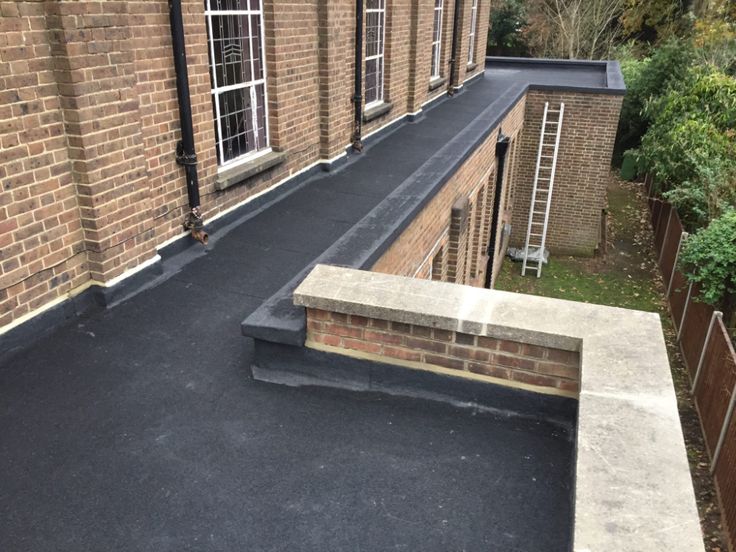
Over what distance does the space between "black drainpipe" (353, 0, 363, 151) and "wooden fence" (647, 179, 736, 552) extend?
20.9 ft

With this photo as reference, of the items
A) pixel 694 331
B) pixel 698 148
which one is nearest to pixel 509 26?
pixel 698 148

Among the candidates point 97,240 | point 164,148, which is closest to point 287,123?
point 164,148

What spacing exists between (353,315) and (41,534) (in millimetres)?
1851

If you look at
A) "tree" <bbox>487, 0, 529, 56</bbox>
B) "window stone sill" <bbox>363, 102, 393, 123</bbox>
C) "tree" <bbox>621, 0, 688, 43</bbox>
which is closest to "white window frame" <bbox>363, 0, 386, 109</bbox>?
"window stone sill" <bbox>363, 102, 393, 123</bbox>

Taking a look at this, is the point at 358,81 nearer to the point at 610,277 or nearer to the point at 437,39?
the point at 437,39

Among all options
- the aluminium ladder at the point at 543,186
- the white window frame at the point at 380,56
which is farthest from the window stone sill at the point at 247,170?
the aluminium ladder at the point at 543,186

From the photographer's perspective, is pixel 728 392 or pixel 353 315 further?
pixel 728 392

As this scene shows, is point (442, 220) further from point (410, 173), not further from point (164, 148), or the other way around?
point (164, 148)

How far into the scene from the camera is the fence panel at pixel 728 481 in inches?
296

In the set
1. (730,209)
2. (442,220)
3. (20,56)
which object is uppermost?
(20,56)

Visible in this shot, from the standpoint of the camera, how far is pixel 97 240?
4.27 metres

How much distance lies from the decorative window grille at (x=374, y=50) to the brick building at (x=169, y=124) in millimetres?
32

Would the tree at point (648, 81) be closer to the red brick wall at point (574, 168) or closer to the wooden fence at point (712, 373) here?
the red brick wall at point (574, 168)

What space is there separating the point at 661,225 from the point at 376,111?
40.7 ft
